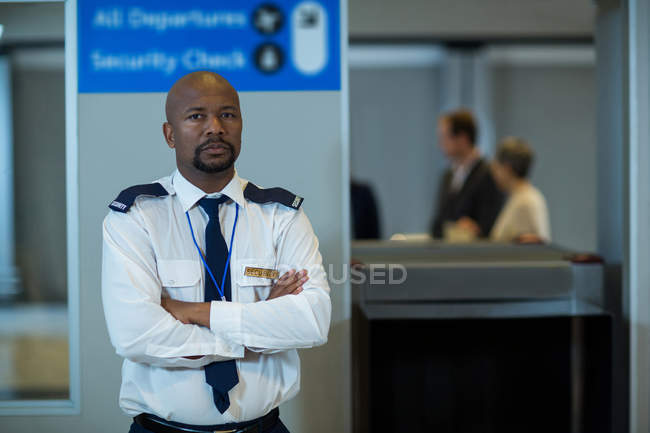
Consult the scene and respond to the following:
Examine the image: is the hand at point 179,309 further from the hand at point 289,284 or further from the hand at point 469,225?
the hand at point 469,225

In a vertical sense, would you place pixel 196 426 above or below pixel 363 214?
below

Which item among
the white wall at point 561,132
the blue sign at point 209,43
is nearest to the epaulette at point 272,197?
the blue sign at point 209,43

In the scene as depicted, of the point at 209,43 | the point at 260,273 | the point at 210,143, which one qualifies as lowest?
the point at 260,273

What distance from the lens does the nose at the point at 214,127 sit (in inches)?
66.2

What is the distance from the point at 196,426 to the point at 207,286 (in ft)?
1.18

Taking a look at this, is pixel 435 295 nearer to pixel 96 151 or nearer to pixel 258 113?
pixel 258 113

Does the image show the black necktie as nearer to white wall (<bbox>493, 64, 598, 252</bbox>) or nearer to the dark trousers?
the dark trousers

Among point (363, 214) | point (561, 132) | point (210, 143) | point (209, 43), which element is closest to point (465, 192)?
point (363, 214)

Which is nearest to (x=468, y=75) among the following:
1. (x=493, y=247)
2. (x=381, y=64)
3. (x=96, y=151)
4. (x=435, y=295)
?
(x=381, y=64)

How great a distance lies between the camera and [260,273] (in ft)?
5.82

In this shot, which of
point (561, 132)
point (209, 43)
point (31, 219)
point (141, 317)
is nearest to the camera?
point (141, 317)

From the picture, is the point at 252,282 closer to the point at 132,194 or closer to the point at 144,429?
the point at 132,194

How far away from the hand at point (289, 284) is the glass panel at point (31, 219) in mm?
1178

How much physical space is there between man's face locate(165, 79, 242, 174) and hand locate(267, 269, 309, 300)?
1.07ft
